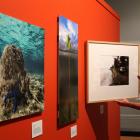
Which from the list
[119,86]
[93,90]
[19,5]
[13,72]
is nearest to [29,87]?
[13,72]

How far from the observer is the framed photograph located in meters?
→ 3.33

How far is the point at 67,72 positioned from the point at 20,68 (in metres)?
0.85

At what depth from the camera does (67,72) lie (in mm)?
2854

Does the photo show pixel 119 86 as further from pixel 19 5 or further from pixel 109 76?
pixel 19 5

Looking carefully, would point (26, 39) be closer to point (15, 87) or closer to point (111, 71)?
point (15, 87)

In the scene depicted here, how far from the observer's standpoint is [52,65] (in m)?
2.59

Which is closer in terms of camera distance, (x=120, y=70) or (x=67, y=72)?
(x=67, y=72)

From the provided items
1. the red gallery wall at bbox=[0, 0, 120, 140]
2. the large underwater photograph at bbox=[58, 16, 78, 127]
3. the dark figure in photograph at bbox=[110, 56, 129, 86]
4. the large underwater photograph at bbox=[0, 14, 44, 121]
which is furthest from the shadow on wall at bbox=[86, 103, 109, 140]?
the large underwater photograph at bbox=[0, 14, 44, 121]

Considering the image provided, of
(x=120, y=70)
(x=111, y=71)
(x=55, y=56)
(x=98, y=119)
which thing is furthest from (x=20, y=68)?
(x=98, y=119)

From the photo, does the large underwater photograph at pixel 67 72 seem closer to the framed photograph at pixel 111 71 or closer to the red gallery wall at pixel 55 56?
the red gallery wall at pixel 55 56

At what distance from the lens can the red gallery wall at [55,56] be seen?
83.1 inches

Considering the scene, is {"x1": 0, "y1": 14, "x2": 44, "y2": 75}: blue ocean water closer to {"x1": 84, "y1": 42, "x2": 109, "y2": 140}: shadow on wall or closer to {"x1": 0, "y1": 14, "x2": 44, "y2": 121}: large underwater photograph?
{"x1": 0, "y1": 14, "x2": 44, "y2": 121}: large underwater photograph

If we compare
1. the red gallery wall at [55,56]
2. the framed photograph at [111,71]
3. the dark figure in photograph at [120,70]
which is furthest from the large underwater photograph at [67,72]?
the dark figure in photograph at [120,70]

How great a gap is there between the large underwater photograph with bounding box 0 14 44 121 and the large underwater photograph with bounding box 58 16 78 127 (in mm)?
380
